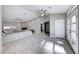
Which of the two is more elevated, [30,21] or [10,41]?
[30,21]

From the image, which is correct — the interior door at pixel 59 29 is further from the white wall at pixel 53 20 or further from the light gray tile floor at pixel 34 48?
the light gray tile floor at pixel 34 48

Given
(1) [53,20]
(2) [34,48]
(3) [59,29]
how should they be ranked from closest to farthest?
(2) [34,48] < (3) [59,29] < (1) [53,20]

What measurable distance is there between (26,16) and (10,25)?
794 millimetres

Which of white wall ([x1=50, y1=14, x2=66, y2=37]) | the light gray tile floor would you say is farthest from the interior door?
the light gray tile floor

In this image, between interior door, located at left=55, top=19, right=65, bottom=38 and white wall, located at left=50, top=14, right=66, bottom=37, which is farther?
white wall, located at left=50, top=14, right=66, bottom=37

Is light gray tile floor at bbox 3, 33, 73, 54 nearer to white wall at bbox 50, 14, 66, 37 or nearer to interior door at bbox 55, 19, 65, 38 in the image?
interior door at bbox 55, 19, 65, 38

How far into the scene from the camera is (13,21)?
2863mm

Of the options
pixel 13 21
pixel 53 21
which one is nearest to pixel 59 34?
pixel 53 21

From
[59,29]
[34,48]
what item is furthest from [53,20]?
[34,48]

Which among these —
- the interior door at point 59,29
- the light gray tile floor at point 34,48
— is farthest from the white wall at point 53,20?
the light gray tile floor at point 34,48

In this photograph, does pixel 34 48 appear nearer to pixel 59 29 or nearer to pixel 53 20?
pixel 59 29
